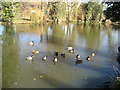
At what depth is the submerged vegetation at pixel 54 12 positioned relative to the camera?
97.1 ft

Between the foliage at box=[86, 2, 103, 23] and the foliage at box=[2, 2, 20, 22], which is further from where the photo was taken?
the foliage at box=[86, 2, 103, 23]

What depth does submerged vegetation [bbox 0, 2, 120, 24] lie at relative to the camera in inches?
1165

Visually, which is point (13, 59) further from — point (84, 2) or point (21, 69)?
point (84, 2)

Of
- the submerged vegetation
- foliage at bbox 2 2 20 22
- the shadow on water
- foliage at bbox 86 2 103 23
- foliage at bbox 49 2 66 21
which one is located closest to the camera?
the shadow on water

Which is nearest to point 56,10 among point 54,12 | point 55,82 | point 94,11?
point 54,12

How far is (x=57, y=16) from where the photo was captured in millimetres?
39469

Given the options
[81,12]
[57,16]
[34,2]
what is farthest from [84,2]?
[34,2]

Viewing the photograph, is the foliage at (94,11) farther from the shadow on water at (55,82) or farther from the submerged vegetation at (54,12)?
the shadow on water at (55,82)

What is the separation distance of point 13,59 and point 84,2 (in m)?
35.6

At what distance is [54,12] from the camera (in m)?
39.0

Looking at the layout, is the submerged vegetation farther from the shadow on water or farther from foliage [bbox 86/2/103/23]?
the shadow on water

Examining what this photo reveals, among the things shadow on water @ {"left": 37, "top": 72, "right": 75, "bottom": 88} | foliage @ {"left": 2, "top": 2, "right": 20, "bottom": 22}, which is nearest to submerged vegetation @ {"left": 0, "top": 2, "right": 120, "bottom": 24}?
foliage @ {"left": 2, "top": 2, "right": 20, "bottom": 22}

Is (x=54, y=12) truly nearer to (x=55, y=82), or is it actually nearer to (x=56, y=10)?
(x=56, y=10)

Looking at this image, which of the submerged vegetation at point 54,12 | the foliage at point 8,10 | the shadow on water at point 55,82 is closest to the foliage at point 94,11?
the submerged vegetation at point 54,12
